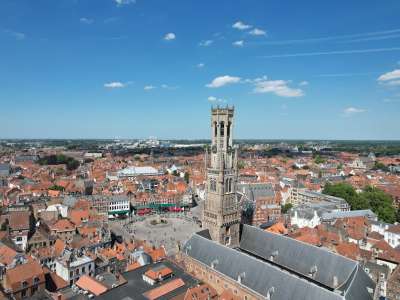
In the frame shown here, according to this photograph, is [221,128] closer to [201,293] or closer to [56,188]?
[201,293]

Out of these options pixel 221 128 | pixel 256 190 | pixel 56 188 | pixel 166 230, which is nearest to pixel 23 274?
pixel 221 128

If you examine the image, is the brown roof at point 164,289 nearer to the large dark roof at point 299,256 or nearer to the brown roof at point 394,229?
the large dark roof at point 299,256

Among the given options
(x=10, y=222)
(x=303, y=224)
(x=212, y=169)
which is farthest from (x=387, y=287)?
(x=10, y=222)

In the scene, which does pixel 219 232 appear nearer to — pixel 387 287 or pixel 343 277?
pixel 343 277

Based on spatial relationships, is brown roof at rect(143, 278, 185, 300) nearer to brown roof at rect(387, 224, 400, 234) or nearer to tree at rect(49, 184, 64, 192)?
brown roof at rect(387, 224, 400, 234)

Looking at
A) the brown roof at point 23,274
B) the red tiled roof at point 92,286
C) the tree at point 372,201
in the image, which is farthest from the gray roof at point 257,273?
the tree at point 372,201
